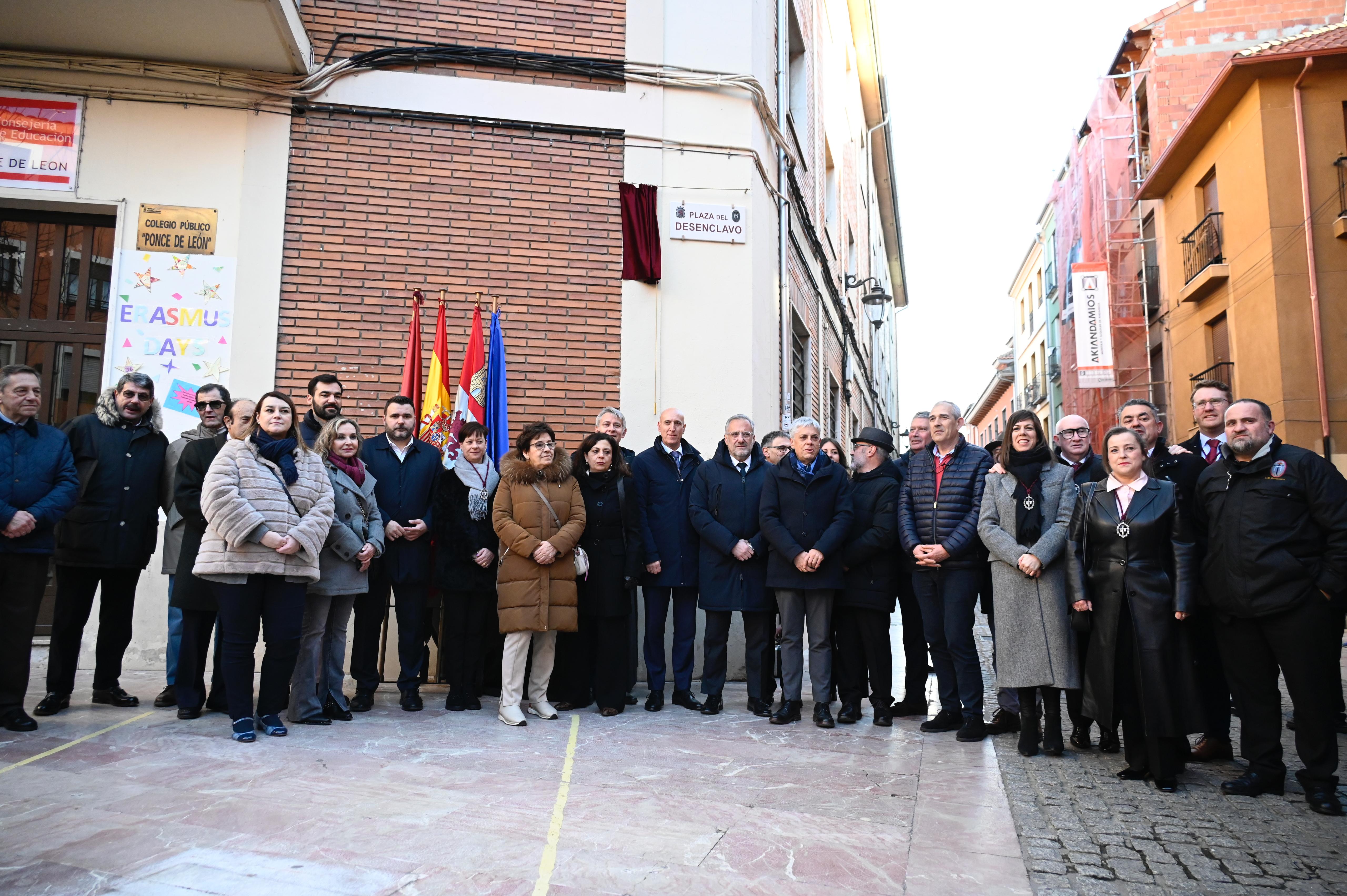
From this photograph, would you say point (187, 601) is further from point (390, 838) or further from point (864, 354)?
point (864, 354)

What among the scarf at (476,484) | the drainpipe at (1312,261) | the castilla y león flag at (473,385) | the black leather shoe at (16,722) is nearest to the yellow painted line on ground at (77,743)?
the black leather shoe at (16,722)

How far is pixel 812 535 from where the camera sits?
6023mm

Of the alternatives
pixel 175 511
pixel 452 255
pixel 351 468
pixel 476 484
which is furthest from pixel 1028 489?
pixel 175 511

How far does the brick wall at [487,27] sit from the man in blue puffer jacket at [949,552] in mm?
4587

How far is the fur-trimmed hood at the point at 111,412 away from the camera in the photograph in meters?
5.75

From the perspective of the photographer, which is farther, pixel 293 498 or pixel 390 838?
pixel 293 498

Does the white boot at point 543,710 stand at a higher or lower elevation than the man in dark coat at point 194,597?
lower

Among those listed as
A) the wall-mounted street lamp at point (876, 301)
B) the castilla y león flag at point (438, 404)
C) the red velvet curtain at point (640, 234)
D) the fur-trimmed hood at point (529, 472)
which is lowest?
the fur-trimmed hood at point (529, 472)

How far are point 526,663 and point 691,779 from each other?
191 centimetres

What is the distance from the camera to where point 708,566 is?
248 inches

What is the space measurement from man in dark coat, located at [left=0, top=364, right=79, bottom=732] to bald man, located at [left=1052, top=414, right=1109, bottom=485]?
581 cm

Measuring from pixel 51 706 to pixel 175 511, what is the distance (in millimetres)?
1327

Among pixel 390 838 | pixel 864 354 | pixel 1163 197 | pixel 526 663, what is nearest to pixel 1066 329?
pixel 1163 197

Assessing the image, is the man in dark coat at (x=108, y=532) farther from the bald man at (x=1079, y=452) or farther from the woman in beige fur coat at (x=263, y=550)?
the bald man at (x=1079, y=452)
